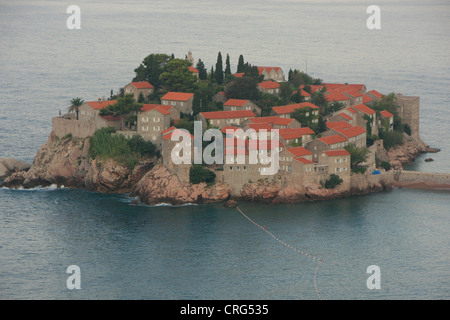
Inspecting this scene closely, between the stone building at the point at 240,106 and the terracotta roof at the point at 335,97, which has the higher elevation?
→ the terracotta roof at the point at 335,97

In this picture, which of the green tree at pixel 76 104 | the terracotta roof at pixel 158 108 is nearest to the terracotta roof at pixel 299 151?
the terracotta roof at pixel 158 108

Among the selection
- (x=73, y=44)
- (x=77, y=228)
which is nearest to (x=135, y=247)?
(x=77, y=228)

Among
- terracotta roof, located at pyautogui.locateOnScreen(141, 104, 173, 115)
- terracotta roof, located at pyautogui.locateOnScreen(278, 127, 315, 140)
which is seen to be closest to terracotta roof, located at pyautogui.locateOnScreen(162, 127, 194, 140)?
terracotta roof, located at pyautogui.locateOnScreen(141, 104, 173, 115)

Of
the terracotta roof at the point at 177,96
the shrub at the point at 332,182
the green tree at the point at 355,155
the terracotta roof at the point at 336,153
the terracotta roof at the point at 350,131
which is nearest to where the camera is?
the shrub at the point at 332,182

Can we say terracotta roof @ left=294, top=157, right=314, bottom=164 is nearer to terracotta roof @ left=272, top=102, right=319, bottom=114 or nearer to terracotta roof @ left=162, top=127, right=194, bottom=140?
terracotta roof @ left=162, top=127, right=194, bottom=140

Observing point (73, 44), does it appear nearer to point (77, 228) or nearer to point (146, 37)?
point (146, 37)

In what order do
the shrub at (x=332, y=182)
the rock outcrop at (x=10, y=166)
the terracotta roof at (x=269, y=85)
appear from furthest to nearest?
1. the terracotta roof at (x=269, y=85)
2. the rock outcrop at (x=10, y=166)
3. the shrub at (x=332, y=182)

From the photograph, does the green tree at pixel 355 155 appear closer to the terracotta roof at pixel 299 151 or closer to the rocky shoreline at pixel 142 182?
the rocky shoreline at pixel 142 182
